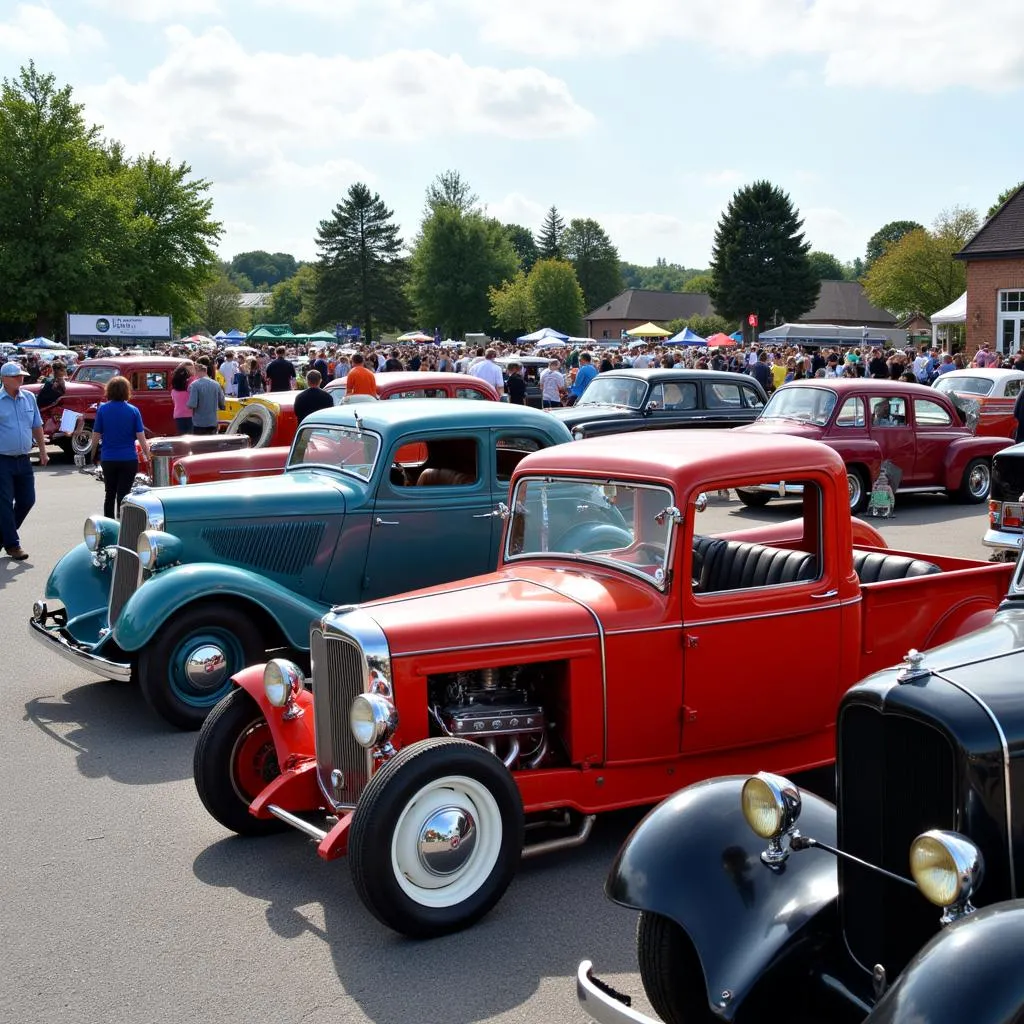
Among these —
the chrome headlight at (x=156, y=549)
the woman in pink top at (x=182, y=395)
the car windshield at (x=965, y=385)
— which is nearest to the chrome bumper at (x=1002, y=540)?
the chrome headlight at (x=156, y=549)

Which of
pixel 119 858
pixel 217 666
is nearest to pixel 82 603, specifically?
pixel 217 666

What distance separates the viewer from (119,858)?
526cm

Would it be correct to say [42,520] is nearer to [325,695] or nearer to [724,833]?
[325,695]

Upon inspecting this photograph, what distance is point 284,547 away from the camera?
775cm

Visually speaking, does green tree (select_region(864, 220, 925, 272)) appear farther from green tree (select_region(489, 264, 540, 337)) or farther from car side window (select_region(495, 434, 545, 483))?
car side window (select_region(495, 434, 545, 483))

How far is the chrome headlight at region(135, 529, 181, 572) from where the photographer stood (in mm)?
7441

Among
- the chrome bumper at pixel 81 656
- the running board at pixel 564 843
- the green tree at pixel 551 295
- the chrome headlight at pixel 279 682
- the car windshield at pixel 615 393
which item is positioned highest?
the green tree at pixel 551 295

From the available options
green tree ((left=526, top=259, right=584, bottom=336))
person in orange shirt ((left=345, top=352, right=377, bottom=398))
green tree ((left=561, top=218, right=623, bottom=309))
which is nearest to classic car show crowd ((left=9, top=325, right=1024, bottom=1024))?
person in orange shirt ((left=345, top=352, right=377, bottom=398))

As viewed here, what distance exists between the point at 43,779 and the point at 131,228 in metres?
47.4

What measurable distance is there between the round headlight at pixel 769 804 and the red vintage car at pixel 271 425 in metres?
8.45

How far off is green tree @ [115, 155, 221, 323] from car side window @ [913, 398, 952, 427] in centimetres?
4415

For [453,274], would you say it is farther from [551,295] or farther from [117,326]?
[117,326]

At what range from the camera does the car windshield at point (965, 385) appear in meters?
19.1

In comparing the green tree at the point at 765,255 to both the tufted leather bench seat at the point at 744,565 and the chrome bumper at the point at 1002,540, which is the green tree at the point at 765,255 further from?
the tufted leather bench seat at the point at 744,565
